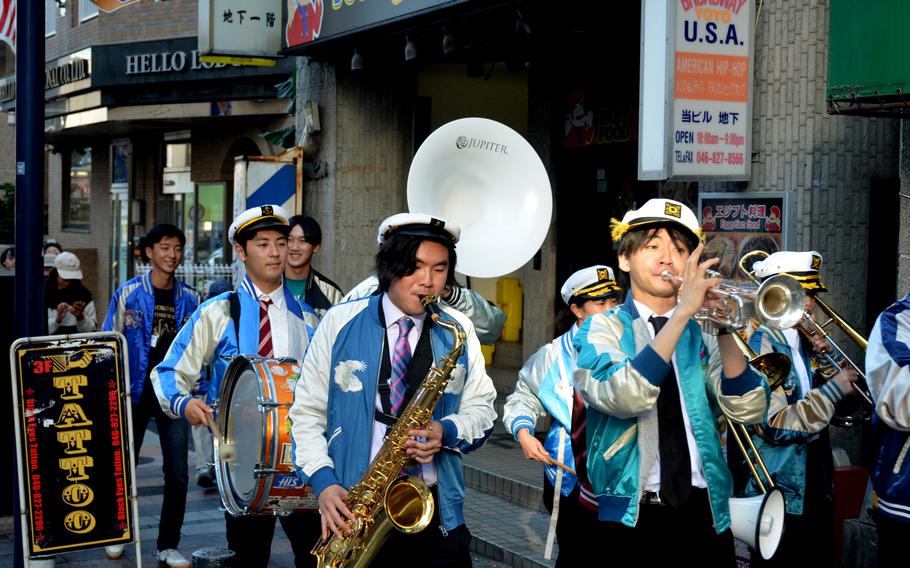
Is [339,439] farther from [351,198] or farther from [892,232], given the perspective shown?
[351,198]

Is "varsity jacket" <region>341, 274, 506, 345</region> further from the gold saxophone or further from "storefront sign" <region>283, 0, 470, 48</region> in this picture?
"storefront sign" <region>283, 0, 470, 48</region>

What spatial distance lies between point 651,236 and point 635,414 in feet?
1.97

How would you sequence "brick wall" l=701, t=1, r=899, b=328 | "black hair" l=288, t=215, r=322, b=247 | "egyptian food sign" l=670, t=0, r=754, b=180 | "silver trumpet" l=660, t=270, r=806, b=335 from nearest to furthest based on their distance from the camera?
"silver trumpet" l=660, t=270, r=806, b=335
"egyptian food sign" l=670, t=0, r=754, b=180
"brick wall" l=701, t=1, r=899, b=328
"black hair" l=288, t=215, r=322, b=247

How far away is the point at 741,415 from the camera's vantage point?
381cm

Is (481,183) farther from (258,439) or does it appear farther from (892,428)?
(892,428)

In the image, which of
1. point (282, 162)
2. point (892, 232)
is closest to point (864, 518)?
point (892, 232)

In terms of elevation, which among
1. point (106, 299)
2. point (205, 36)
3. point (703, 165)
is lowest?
point (106, 299)

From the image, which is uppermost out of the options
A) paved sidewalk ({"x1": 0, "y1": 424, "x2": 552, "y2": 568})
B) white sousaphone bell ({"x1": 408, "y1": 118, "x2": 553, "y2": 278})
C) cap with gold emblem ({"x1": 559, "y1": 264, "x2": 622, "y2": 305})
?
white sousaphone bell ({"x1": 408, "y1": 118, "x2": 553, "y2": 278})

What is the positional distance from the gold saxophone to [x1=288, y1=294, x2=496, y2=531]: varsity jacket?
0.09 meters

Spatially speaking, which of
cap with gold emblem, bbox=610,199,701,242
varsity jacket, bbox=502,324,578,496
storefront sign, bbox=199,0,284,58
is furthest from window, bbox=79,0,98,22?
cap with gold emblem, bbox=610,199,701,242

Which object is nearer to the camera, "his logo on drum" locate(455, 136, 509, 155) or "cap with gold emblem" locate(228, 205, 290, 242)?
"cap with gold emblem" locate(228, 205, 290, 242)

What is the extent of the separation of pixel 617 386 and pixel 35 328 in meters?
3.91

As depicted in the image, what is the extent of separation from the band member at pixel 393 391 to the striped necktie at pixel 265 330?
1378 mm

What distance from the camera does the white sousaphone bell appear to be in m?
6.43
